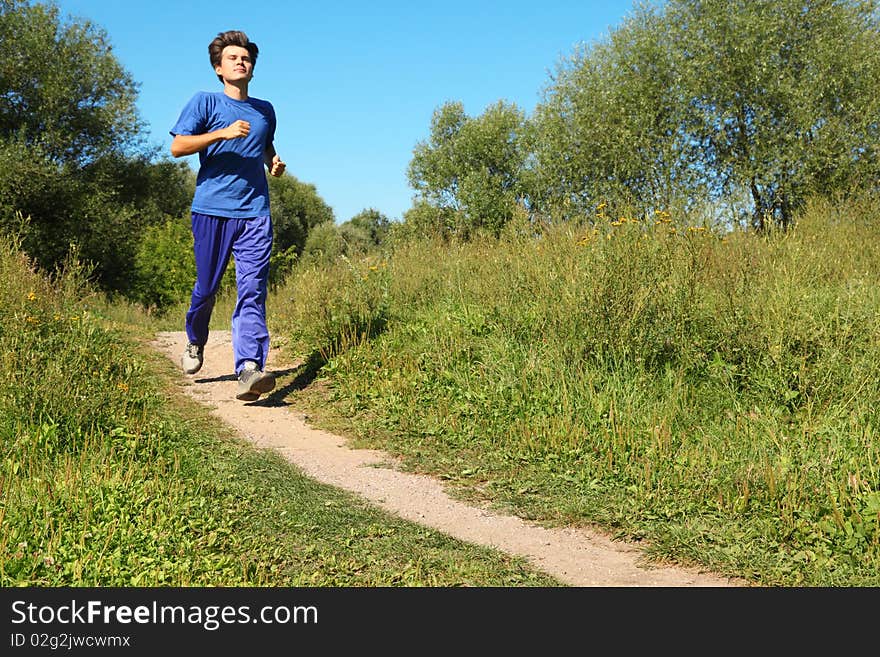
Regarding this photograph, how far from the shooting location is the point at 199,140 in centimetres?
680

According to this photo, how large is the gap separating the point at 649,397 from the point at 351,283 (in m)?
4.25

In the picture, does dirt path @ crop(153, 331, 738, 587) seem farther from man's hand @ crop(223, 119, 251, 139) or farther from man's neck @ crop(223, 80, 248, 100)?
man's neck @ crop(223, 80, 248, 100)

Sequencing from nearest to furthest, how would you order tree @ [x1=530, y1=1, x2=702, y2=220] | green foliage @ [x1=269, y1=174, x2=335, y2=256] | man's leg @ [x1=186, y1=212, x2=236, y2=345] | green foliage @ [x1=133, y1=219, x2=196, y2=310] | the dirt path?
the dirt path → man's leg @ [x1=186, y1=212, x2=236, y2=345] → tree @ [x1=530, y1=1, x2=702, y2=220] → green foliage @ [x1=133, y1=219, x2=196, y2=310] → green foliage @ [x1=269, y1=174, x2=335, y2=256]

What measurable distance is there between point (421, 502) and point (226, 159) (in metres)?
3.93

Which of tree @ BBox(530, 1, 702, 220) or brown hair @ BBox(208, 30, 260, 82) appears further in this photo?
tree @ BBox(530, 1, 702, 220)

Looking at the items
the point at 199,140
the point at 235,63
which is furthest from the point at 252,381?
the point at 235,63

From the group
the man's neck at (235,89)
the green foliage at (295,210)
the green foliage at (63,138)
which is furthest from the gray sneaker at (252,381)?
the green foliage at (295,210)

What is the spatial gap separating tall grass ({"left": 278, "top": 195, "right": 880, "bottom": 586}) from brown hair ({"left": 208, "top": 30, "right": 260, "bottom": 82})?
109 inches

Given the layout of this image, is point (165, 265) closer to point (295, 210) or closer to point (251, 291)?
point (251, 291)

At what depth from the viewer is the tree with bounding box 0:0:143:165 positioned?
21609mm

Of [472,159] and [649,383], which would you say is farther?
[472,159]

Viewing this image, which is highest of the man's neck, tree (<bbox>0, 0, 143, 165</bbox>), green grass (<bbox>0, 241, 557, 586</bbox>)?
tree (<bbox>0, 0, 143, 165</bbox>)

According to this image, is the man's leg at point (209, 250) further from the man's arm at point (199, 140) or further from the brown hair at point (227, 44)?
the brown hair at point (227, 44)

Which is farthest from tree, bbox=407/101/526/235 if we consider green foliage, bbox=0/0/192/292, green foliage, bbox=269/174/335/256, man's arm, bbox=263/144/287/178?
man's arm, bbox=263/144/287/178
